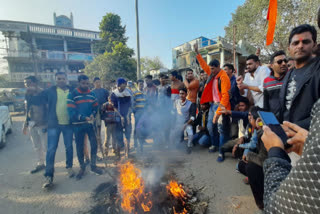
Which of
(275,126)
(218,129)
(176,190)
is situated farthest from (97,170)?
(275,126)

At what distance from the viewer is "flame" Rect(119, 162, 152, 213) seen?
8.28 feet

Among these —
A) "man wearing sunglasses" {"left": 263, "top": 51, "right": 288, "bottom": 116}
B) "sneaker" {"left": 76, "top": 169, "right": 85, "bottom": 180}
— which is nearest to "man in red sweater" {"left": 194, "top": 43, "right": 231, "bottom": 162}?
"man wearing sunglasses" {"left": 263, "top": 51, "right": 288, "bottom": 116}

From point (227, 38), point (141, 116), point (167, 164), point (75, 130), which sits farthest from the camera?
point (227, 38)

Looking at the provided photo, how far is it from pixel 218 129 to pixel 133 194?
278 cm

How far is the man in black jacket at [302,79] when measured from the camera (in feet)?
6.08

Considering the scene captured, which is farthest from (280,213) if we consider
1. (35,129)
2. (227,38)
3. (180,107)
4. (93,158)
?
(227,38)

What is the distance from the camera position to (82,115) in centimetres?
384

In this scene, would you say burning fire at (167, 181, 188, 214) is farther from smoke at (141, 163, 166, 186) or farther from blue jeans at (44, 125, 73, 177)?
blue jeans at (44, 125, 73, 177)

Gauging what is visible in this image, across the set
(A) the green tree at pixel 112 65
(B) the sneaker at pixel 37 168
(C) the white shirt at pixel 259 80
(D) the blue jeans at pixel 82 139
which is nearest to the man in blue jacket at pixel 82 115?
(D) the blue jeans at pixel 82 139

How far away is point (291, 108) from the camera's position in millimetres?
2045

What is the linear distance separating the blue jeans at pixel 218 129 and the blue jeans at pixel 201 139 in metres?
0.19

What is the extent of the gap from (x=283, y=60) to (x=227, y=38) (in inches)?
731

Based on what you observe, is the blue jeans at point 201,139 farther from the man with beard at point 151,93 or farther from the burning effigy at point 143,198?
the burning effigy at point 143,198

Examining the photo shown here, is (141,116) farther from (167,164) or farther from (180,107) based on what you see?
(167,164)
